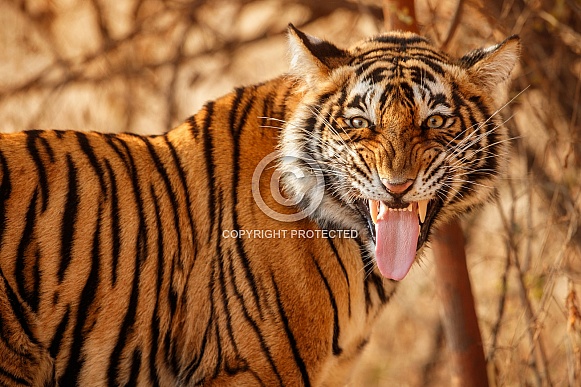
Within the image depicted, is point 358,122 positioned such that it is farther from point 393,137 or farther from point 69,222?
point 69,222

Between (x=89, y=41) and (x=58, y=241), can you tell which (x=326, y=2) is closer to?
(x=89, y=41)

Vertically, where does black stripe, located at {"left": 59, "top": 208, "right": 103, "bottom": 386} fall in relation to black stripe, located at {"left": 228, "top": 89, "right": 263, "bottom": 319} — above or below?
below

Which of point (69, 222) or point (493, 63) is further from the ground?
point (493, 63)

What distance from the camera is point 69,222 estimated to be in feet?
10.9

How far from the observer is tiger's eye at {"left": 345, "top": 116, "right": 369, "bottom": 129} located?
3270 millimetres

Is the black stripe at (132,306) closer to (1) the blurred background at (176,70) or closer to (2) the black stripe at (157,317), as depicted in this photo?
(2) the black stripe at (157,317)

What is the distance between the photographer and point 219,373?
3.33m

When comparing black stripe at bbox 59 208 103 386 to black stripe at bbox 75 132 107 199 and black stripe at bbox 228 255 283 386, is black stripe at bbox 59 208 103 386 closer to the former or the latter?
black stripe at bbox 75 132 107 199

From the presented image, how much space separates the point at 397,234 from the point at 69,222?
1.29 m

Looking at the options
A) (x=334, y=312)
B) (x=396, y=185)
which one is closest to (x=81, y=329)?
(x=334, y=312)

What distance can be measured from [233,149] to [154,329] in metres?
0.82

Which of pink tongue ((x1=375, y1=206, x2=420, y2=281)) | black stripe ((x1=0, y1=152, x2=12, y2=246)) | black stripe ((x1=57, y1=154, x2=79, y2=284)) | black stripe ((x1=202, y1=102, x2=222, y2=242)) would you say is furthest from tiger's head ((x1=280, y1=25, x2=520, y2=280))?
black stripe ((x1=0, y1=152, x2=12, y2=246))

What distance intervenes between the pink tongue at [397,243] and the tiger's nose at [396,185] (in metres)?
0.16

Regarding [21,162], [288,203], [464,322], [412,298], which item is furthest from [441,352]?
[21,162]
